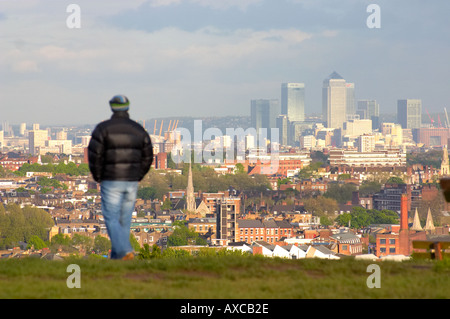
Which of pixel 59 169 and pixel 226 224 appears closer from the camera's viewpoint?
pixel 226 224

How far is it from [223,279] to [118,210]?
188cm

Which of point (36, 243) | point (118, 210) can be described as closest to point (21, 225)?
point (36, 243)

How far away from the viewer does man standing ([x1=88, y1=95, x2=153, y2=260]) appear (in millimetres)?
10500

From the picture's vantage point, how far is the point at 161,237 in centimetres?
8462

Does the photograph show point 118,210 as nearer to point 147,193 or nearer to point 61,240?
point 61,240

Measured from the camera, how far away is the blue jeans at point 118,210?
34.7 feet

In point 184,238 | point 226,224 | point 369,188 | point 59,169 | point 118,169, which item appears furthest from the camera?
point 59,169

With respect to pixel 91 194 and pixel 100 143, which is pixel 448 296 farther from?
pixel 91 194

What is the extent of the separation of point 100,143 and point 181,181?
132m

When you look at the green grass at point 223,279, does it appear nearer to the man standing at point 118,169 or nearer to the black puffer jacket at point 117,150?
the man standing at point 118,169

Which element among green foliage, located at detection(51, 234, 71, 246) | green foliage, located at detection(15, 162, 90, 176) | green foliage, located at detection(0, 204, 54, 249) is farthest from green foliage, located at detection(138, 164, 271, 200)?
green foliage, located at detection(51, 234, 71, 246)

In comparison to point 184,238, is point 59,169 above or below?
above

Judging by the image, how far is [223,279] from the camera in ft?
30.1
